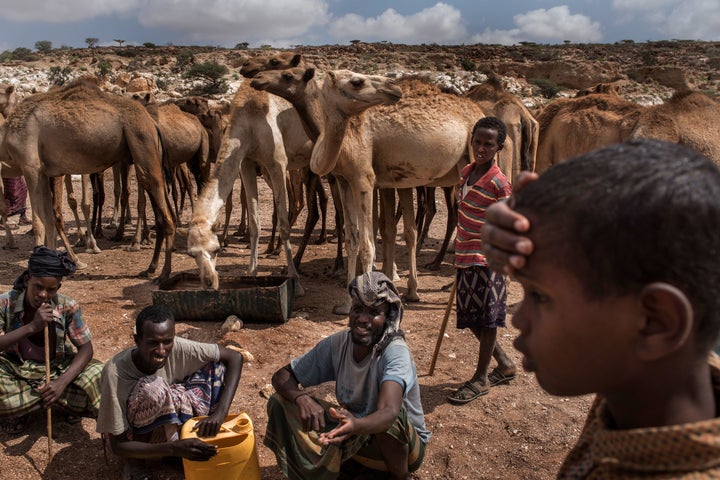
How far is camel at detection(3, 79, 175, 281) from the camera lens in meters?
7.66

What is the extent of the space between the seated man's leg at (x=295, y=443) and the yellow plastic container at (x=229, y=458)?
14 cm

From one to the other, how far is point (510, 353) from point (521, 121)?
3856 mm

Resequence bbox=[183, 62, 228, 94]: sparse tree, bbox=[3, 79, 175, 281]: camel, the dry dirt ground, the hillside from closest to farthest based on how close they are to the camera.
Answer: the dry dirt ground
bbox=[3, 79, 175, 281]: camel
bbox=[183, 62, 228, 94]: sparse tree
the hillside

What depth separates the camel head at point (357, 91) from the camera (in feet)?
17.7

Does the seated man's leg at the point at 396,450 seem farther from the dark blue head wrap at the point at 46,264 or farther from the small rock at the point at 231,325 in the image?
the small rock at the point at 231,325

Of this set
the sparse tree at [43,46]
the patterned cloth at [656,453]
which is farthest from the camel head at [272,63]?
the sparse tree at [43,46]

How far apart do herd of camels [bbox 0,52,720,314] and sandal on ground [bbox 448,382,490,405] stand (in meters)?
2.04

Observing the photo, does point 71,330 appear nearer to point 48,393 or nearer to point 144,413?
point 48,393

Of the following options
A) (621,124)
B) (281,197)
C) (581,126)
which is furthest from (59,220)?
(621,124)

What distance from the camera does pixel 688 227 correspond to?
0.93 meters

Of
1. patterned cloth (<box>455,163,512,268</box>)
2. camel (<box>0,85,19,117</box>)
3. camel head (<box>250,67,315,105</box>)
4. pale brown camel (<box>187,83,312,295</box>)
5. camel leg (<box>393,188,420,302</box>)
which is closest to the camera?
patterned cloth (<box>455,163,512,268</box>)

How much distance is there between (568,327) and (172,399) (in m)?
2.89

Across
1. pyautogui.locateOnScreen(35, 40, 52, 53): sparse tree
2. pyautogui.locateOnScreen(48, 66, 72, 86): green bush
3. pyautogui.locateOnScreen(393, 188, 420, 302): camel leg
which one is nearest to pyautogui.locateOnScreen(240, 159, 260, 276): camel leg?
pyautogui.locateOnScreen(393, 188, 420, 302): camel leg

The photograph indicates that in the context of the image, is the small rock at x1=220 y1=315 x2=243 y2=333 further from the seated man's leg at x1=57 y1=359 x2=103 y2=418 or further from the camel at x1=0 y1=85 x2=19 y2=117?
the camel at x1=0 y1=85 x2=19 y2=117
